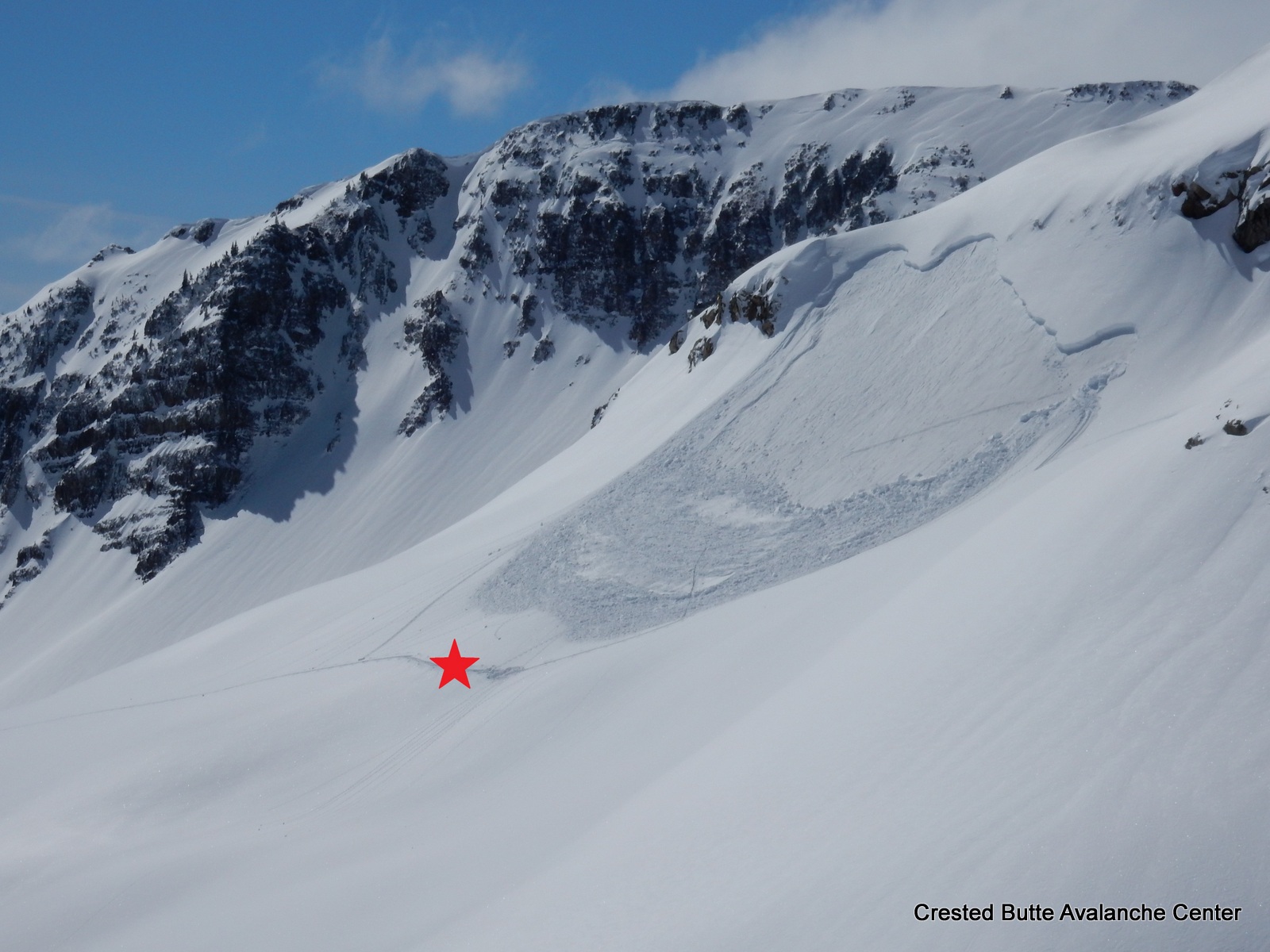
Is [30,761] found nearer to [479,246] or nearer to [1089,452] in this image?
[1089,452]

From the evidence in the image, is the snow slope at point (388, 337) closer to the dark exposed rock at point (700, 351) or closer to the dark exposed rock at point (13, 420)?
the dark exposed rock at point (13, 420)

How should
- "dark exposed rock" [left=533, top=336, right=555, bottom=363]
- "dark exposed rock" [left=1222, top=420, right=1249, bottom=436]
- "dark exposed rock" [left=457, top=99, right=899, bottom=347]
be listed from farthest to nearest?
"dark exposed rock" [left=457, top=99, right=899, bottom=347] < "dark exposed rock" [left=533, top=336, right=555, bottom=363] < "dark exposed rock" [left=1222, top=420, right=1249, bottom=436]

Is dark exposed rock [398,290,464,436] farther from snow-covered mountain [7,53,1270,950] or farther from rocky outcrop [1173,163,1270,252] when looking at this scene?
rocky outcrop [1173,163,1270,252]

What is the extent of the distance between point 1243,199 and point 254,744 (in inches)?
975

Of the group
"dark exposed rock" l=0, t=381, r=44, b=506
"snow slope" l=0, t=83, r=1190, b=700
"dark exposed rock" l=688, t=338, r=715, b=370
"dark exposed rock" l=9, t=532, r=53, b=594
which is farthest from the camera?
"dark exposed rock" l=0, t=381, r=44, b=506

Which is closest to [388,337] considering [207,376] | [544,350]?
[544,350]

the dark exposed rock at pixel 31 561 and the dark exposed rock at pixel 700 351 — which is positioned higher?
the dark exposed rock at pixel 31 561

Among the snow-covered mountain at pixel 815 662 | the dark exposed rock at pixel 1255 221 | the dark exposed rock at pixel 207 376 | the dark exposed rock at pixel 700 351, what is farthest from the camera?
the dark exposed rock at pixel 207 376

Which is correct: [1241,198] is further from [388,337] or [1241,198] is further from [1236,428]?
[388,337]

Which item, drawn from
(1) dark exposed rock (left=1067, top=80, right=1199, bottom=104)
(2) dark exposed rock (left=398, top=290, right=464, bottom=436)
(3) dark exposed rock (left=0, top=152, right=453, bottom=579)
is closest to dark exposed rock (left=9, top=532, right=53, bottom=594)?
(3) dark exposed rock (left=0, top=152, right=453, bottom=579)

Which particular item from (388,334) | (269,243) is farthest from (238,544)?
(269,243)

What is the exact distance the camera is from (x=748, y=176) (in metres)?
83.1

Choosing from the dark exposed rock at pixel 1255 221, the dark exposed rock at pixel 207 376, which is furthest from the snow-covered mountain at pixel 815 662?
the dark exposed rock at pixel 207 376

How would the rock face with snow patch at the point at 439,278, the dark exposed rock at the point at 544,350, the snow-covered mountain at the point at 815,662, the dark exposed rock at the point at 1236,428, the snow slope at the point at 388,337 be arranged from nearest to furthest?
the snow-covered mountain at the point at 815,662 < the dark exposed rock at the point at 1236,428 < the snow slope at the point at 388,337 < the rock face with snow patch at the point at 439,278 < the dark exposed rock at the point at 544,350
